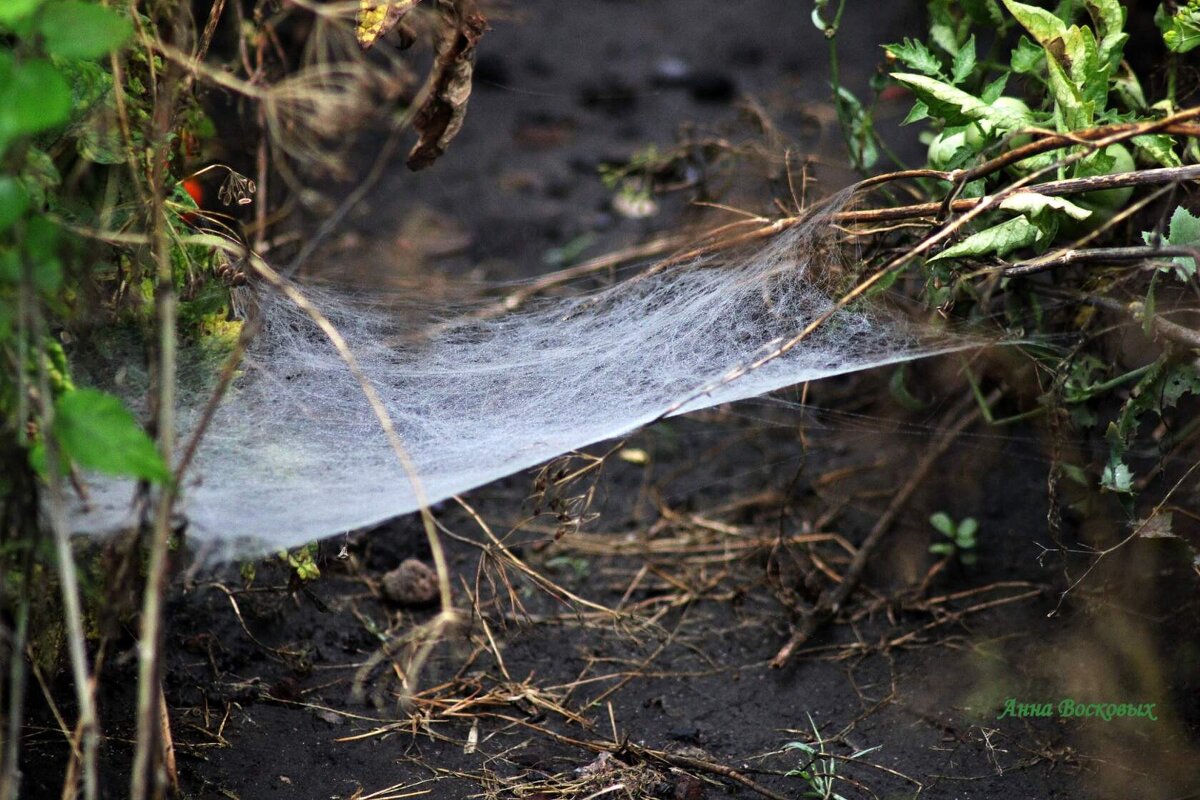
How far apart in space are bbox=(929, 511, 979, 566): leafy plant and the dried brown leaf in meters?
1.79

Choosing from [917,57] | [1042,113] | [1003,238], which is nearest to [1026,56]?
[1042,113]

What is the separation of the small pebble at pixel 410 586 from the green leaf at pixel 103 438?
1365 millimetres

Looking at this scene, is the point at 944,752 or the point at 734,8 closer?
the point at 944,752

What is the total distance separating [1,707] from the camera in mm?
1796

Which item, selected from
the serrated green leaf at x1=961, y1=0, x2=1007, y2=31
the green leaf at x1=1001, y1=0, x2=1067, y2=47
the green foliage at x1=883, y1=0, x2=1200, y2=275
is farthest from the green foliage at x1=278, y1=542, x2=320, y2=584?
the serrated green leaf at x1=961, y1=0, x2=1007, y2=31

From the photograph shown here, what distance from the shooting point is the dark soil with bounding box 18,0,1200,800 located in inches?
83.4

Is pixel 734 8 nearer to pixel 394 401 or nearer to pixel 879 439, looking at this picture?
pixel 879 439

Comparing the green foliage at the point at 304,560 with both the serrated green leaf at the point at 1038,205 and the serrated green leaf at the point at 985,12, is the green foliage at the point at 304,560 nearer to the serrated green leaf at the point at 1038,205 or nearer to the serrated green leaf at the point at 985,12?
the serrated green leaf at the point at 1038,205

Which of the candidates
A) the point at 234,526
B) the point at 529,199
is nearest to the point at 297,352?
the point at 234,526

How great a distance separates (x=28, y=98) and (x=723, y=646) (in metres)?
2.08

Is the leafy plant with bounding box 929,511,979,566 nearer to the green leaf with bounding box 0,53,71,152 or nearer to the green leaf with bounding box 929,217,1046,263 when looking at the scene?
the green leaf with bounding box 929,217,1046,263

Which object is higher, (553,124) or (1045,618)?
(553,124)

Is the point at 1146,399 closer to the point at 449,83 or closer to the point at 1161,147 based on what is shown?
the point at 1161,147

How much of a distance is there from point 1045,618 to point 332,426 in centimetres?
197
